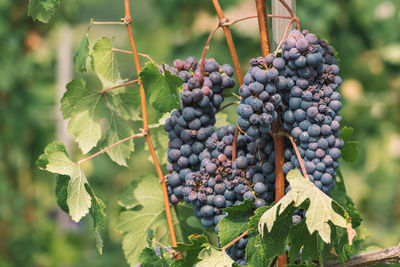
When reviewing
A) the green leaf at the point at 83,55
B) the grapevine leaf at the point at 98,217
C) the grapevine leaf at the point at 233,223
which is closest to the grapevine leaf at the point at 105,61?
the green leaf at the point at 83,55

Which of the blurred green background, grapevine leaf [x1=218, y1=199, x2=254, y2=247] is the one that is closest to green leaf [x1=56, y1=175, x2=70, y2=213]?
grapevine leaf [x1=218, y1=199, x2=254, y2=247]

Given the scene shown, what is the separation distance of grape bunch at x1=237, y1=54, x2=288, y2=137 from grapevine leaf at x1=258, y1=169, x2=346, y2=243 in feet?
0.27

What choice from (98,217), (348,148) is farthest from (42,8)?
(348,148)

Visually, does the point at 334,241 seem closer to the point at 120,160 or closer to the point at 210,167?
the point at 210,167

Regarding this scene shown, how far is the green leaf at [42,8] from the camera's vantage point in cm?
86

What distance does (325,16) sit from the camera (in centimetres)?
285

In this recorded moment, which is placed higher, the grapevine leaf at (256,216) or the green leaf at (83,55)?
the green leaf at (83,55)

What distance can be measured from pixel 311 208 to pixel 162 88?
299mm

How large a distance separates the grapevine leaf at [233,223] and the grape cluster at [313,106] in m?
0.09

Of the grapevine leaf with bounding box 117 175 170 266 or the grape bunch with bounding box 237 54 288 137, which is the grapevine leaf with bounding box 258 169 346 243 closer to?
the grape bunch with bounding box 237 54 288 137

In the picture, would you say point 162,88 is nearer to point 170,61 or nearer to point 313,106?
point 313,106

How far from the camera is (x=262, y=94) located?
2.42ft

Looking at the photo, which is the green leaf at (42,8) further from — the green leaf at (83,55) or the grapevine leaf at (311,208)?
the grapevine leaf at (311,208)

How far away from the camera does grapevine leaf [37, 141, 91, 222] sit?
836 mm
